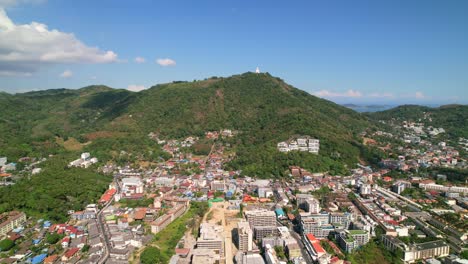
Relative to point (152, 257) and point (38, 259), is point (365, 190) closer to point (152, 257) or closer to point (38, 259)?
point (152, 257)

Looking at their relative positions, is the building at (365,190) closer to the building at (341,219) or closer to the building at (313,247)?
the building at (341,219)

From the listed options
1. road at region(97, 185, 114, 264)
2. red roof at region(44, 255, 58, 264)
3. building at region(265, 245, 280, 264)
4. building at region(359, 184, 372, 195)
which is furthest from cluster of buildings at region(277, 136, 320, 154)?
red roof at region(44, 255, 58, 264)

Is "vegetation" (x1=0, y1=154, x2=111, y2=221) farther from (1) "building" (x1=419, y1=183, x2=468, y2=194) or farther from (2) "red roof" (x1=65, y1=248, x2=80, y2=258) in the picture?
(1) "building" (x1=419, y1=183, x2=468, y2=194)

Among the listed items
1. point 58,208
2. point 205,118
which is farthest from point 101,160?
point 205,118

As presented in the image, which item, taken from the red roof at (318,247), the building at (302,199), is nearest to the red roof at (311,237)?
the red roof at (318,247)

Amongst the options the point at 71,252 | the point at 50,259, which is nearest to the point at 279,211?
the point at 71,252
